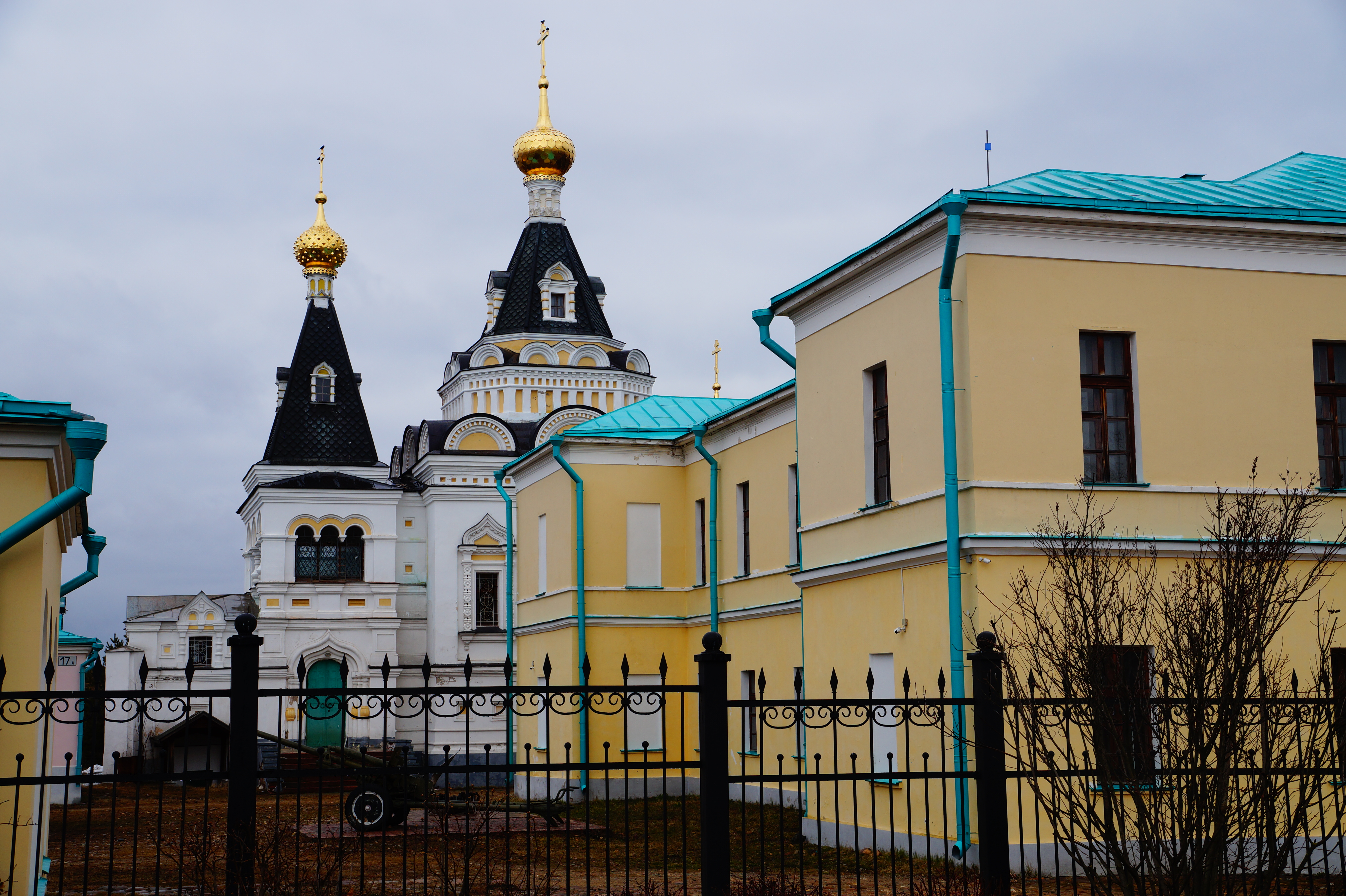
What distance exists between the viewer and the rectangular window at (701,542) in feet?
70.0

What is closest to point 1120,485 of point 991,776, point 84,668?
point 991,776

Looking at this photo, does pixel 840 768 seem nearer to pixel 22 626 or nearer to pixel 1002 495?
pixel 1002 495

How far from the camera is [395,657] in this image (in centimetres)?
3450

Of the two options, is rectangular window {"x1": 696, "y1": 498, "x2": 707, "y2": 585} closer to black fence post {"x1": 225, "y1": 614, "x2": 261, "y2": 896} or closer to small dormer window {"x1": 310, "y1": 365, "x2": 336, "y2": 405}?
black fence post {"x1": 225, "y1": 614, "x2": 261, "y2": 896}

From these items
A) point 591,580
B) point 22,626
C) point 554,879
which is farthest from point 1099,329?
point 591,580

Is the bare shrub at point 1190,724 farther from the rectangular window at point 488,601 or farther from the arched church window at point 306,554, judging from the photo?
the arched church window at point 306,554

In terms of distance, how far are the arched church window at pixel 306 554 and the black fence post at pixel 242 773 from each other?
2948 centimetres

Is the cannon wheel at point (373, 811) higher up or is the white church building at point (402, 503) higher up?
the white church building at point (402, 503)


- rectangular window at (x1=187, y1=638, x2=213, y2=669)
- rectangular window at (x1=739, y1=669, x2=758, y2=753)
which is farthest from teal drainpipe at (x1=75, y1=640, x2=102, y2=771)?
rectangular window at (x1=739, y1=669, x2=758, y2=753)

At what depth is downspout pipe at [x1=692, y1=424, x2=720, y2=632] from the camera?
20.3 m

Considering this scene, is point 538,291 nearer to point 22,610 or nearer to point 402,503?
point 402,503

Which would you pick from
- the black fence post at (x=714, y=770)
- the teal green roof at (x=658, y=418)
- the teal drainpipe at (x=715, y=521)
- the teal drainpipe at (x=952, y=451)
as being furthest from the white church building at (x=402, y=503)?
the black fence post at (x=714, y=770)

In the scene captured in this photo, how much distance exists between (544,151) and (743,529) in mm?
20623

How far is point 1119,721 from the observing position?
6285 millimetres
